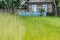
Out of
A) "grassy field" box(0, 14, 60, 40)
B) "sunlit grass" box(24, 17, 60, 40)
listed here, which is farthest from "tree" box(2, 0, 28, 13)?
"grassy field" box(0, 14, 60, 40)

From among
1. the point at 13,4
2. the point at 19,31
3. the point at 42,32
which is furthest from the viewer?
the point at 13,4

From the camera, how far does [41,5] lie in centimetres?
3706

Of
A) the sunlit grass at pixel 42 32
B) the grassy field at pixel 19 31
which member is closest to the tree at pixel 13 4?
the sunlit grass at pixel 42 32

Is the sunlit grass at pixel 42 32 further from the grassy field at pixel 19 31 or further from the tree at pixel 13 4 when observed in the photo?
the tree at pixel 13 4

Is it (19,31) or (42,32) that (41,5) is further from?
(19,31)

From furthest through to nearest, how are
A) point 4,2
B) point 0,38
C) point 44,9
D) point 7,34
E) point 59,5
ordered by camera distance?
point 4,2
point 44,9
point 59,5
point 7,34
point 0,38

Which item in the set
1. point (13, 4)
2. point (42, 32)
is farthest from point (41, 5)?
point (42, 32)

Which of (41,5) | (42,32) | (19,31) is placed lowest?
(41,5)

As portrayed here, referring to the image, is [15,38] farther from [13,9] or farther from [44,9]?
[13,9]

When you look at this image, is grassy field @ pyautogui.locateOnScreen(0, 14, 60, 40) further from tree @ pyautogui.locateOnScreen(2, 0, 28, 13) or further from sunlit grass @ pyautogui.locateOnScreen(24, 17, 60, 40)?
tree @ pyautogui.locateOnScreen(2, 0, 28, 13)

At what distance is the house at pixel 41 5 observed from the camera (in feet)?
121

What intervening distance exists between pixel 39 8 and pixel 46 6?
127 centimetres

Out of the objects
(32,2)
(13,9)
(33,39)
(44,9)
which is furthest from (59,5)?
(33,39)

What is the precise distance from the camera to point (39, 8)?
121 feet
